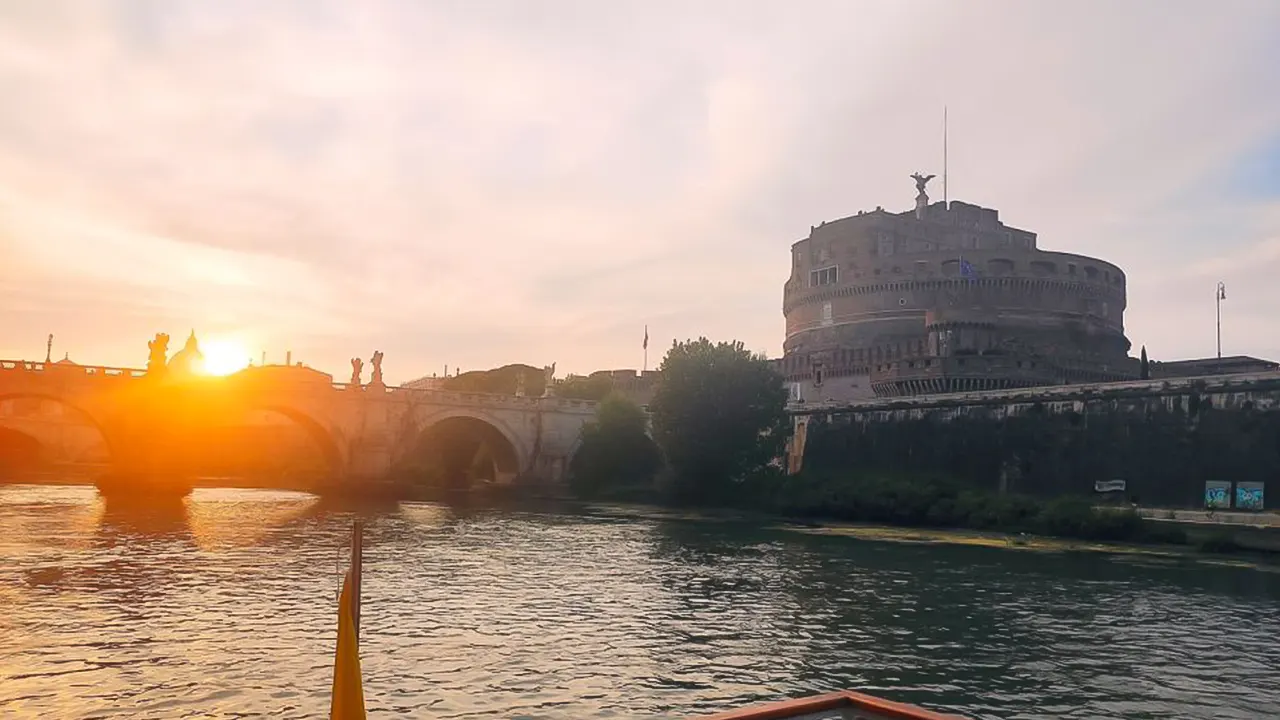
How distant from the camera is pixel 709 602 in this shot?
2139 centimetres

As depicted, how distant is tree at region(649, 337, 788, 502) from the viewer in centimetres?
5488

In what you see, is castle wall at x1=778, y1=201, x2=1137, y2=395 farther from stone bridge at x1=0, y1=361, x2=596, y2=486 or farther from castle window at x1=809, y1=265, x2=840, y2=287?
stone bridge at x1=0, y1=361, x2=596, y2=486

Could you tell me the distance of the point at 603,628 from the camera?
58.8ft

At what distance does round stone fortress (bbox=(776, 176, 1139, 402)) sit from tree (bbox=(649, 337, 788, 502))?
13.0 meters

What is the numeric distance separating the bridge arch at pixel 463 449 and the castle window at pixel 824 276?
109 ft

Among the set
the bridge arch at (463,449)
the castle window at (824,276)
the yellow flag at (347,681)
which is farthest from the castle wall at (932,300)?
the yellow flag at (347,681)

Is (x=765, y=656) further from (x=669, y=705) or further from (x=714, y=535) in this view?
(x=714, y=535)

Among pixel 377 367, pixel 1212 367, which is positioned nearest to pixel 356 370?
pixel 377 367

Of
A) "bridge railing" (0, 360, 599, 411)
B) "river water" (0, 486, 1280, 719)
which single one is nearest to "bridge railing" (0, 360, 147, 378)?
"bridge railing" (0, 360, 599, 411)

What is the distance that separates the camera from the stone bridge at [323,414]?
55.5 meters

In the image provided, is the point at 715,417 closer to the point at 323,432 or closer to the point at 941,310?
the point at 941,310

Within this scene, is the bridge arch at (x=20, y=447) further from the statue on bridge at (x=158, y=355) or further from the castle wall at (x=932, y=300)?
the castle wall at (x=932, y=300)

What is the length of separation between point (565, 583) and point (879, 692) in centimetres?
1156

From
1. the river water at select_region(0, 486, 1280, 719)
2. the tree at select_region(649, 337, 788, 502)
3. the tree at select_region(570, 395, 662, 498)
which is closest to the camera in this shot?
the river water at select_region(0, 486, 1280, 719)
